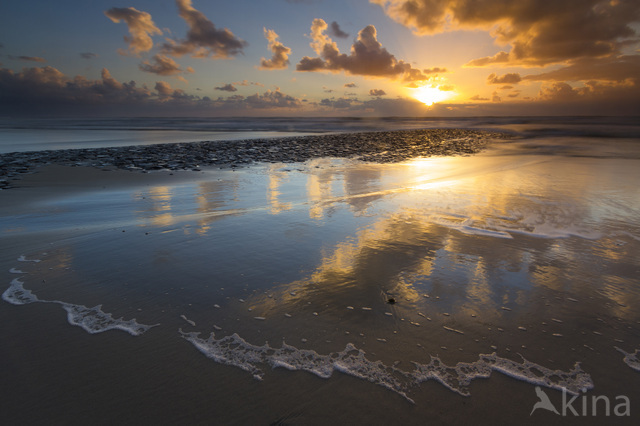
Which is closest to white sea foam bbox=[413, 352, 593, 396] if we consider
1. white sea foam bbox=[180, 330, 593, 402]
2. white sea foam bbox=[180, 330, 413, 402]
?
white sea foam bbox=[180, 330, 593, 402]

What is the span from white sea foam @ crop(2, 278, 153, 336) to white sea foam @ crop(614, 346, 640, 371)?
436 cm

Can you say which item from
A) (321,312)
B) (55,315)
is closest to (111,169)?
(55,315)

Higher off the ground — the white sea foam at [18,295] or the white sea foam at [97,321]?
the white sea foam at [18,295]

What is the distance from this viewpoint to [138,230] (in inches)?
238

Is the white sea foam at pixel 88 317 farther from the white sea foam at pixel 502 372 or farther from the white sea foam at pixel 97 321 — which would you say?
the white sea foam at pixel 502 372

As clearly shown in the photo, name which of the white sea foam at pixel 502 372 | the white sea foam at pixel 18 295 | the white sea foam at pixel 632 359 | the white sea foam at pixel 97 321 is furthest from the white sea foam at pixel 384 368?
the white sea foam at pixel 18 295

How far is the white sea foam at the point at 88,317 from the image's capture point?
319cm

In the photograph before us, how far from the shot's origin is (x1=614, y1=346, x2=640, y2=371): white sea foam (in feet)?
8.87

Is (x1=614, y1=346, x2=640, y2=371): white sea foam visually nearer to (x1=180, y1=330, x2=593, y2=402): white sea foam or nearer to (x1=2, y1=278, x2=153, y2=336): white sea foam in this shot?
(x1=180, y1=330, x2=593, y2=402): white sea foam

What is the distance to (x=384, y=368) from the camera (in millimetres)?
2688

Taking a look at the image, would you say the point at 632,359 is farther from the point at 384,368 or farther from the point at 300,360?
the point at 300,360

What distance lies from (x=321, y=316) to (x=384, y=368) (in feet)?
2.95

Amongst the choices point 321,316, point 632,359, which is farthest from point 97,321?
point 632,359

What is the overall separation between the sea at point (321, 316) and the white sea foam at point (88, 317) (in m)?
0.02
